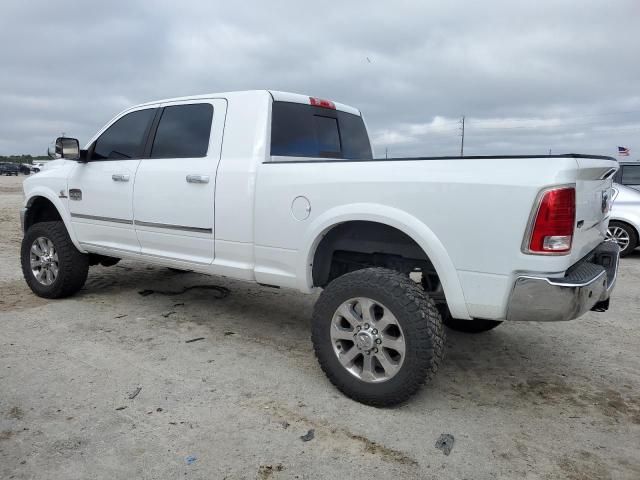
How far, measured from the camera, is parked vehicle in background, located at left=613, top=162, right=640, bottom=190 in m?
9.64

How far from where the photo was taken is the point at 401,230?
2.87 m

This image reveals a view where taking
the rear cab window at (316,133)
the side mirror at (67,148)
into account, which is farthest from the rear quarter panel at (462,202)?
the side mirror at (67,148)

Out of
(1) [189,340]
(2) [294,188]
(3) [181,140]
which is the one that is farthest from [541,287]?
(3) [181,140]

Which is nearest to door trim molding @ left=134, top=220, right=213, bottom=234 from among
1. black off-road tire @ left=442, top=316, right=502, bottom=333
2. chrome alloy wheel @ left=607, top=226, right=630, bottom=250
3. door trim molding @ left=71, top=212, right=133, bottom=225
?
door trim molding @ left=71, top=212, right=133, bottom=225

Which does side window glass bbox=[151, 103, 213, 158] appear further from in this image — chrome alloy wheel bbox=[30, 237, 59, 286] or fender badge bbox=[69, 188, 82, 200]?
chrome alloy wheel bbox=[30, 237, 59, 286]

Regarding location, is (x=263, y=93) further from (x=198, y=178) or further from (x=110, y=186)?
(x=110, y=186)

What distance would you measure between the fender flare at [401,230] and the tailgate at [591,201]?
640 millimetres

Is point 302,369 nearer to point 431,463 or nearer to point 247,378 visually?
point 247,378

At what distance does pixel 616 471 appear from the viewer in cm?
238

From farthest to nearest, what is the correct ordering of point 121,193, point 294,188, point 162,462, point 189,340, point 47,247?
point 47,247, point 121,193, point 189,340, point 294,188, point 162,462

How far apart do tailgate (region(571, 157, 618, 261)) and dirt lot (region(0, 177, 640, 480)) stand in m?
1.00

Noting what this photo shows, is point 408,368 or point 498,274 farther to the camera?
point 408,368

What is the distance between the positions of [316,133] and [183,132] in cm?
111

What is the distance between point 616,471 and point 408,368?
1085 millimetres
